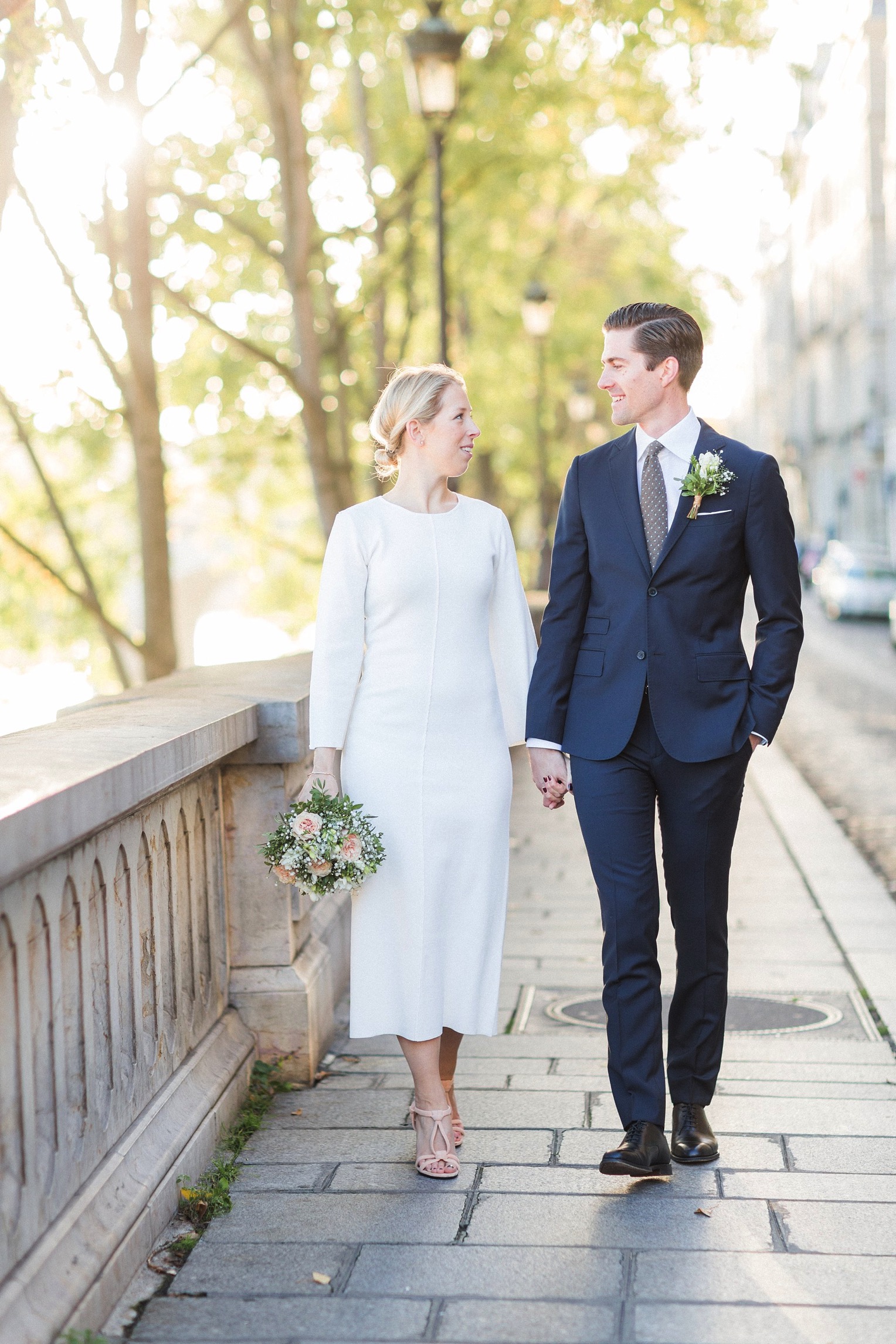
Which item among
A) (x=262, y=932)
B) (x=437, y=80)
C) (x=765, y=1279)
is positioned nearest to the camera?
(x=765, y=1279)

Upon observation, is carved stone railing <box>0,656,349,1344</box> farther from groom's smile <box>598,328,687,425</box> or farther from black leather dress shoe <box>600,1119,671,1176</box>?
groom's smile <box>598,328,687,425</box>

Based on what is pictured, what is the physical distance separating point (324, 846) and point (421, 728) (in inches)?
17.1

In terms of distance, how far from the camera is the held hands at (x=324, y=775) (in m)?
4.20

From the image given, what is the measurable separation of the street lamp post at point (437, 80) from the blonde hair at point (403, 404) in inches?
304

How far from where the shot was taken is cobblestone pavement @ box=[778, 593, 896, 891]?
10.4 meters

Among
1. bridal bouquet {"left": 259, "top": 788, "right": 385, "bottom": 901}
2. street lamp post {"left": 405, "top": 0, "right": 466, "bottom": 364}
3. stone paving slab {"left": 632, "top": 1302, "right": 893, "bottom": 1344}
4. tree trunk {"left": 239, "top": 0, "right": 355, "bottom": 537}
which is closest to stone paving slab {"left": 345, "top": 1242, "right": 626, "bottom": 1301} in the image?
stone paving slab {"left": 632, "top": 1302, "right": 893, "bottom": 1344}

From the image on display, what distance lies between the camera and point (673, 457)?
4121 millimetres

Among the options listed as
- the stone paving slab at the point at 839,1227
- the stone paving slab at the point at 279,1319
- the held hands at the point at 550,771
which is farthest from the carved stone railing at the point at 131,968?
the stone paving slab at the point at 839,1227

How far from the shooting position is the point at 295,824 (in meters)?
4.10

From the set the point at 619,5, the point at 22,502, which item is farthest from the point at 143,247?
the point at 22,502

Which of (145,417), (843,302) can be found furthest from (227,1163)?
(843,302)

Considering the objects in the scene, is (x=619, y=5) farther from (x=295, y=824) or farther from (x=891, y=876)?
(x=295, y=824)

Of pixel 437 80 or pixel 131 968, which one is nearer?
Result: pixel 131 968

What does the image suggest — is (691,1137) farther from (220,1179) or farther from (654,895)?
(220,1179)
